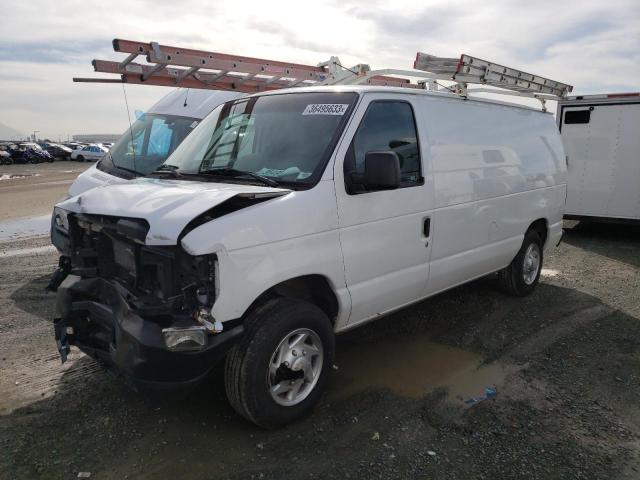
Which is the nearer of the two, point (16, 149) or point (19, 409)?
point (19, 409)

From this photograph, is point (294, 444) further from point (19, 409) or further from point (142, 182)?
point (142, 182)

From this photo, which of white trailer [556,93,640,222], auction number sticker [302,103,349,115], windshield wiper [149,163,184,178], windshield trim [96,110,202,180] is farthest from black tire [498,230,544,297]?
white trailer [556,93,640,222]

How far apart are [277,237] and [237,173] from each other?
0.80 meters

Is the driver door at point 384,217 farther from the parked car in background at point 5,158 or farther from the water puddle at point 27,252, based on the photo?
the parked car in background at point 5,158

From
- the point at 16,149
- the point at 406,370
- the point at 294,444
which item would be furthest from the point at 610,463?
the point at 16,149

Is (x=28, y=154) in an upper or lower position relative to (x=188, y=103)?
lower

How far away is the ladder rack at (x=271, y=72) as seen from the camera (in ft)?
17.5

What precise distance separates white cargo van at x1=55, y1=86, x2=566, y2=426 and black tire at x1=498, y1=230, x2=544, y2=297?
46.5 inches

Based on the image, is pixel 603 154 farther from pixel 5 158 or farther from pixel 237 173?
pixel 5 158

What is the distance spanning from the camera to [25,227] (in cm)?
1052

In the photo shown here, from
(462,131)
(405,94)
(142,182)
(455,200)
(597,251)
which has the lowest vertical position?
(597,251)

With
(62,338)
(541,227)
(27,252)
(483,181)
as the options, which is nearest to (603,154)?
(541,227)

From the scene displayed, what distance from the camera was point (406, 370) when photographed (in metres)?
4.23

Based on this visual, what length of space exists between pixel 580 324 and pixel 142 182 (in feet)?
14.6
